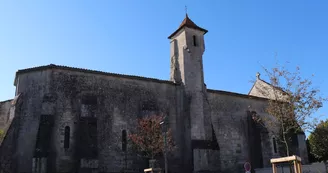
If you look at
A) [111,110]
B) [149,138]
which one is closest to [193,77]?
[149,138]

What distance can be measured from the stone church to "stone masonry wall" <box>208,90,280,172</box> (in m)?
0.08

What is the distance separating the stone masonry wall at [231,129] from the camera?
27125mm

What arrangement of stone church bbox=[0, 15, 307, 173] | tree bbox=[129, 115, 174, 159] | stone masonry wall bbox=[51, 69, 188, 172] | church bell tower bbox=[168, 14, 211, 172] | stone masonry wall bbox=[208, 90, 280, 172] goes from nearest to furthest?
stone church bbox=[0, 15, 307, 173] → stone masonry wall bbox=[51, 69, 188, 172] → tree bbox=[129, 115, 174, 159] → church bell tower bbox=[168, 14, 211, 172] → stone masonry wall bbox=[208, 90, 280, 172]

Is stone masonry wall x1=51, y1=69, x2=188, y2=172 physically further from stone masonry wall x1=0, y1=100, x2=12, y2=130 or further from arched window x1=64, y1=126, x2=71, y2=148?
stone masonry wall x1=0, y1=100, x2=12, y2=130

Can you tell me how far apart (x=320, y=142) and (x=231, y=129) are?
10.5 meters

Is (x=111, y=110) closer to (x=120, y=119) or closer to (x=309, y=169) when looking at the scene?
(x=120, y=119)

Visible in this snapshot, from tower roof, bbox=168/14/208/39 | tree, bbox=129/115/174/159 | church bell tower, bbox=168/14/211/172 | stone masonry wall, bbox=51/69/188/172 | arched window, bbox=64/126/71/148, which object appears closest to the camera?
arched window, bbox=64/126/71/148

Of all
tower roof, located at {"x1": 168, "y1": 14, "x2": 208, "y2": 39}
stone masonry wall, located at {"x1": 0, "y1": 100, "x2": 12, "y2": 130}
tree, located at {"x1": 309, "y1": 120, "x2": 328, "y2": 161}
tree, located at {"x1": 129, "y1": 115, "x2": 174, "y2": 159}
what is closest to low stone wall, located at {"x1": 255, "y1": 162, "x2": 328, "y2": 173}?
tree, located at {"x1": 309, "y1": 120, "x2": 328, "y2": 161}

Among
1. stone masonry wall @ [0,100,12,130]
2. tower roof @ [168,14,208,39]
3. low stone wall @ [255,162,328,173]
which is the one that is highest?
tower roof @ [168,14,208,39]

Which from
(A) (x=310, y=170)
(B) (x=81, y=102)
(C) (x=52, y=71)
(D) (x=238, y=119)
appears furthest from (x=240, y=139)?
(C) (x=52, y=71)

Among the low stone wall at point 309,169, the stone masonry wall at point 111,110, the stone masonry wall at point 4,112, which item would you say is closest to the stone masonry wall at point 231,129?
the low stone wall at point 309,169

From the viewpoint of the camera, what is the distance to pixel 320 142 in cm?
3219

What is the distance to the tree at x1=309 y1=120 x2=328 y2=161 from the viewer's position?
1252 inches

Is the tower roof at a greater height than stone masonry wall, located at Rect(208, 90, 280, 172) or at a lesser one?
greater
